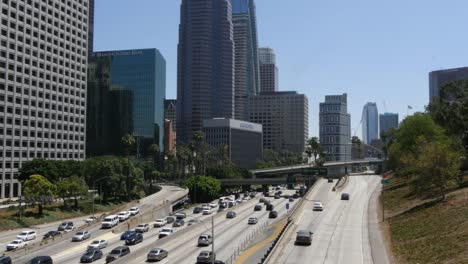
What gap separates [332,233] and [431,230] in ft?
55.3

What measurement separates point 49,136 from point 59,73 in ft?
75.2

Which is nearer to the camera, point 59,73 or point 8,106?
point 8,106

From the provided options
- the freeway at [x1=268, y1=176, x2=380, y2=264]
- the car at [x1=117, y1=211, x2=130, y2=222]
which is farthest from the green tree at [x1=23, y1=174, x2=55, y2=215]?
the freeway at [x1=268, y1=176, x2=380, y2=264]

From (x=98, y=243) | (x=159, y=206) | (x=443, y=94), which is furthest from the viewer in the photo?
(x=443, y=94)

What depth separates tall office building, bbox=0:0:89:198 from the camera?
5915 inches

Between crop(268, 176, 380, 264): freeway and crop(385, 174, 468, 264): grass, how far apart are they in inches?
147

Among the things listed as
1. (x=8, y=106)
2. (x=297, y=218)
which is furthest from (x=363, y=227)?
(x=8, y=106)

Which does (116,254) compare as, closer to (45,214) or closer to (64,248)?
(64,248)

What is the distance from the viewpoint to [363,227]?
71562 mm

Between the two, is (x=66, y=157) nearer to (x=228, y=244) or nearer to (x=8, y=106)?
(x=8, y=106)

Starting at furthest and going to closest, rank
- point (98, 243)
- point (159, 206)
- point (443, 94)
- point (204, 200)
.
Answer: point (204, 200), point (443, 94), point (159, 206), point (98, 243)

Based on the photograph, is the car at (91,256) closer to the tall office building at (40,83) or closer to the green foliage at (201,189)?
the tall office building at (40,83)

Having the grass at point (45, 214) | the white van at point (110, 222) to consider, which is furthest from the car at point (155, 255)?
the grass at point (45, 214)

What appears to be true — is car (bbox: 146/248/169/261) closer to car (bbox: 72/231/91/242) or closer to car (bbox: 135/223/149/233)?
car (bbox: 72/231/91/242)
